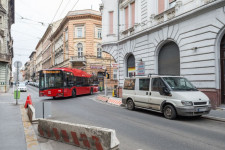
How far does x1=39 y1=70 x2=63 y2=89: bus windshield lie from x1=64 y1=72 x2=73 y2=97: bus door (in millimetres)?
444

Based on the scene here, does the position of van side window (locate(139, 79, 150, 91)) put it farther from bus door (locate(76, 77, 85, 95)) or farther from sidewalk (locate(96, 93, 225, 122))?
bus door (locate(76, 77, 85, 95))

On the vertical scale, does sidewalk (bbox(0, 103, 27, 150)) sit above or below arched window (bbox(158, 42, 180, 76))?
below

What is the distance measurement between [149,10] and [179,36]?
14.0 feet

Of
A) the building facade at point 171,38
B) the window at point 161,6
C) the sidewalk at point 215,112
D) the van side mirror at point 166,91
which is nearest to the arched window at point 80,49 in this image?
the building facade at point 171,38

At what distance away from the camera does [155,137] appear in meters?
5.43

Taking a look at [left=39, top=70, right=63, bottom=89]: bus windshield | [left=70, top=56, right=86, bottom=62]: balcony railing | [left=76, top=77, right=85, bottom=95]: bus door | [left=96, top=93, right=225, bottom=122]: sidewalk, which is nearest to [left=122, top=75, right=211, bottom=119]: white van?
[left=96, top=93, right=225, bottom=122]: sidewalk

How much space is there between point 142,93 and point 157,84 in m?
1.25

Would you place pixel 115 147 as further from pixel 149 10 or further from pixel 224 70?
pixel 149 10

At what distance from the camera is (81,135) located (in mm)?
4363

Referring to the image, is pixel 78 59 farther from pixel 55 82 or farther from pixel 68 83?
pixel 55 82

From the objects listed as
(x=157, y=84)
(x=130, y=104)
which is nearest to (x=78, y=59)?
(x=130, y=104)

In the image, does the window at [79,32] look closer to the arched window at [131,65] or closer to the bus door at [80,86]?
the bus door at [80,86]

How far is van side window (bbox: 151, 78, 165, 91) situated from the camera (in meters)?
8.91

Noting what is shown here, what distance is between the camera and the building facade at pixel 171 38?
35.1ft
